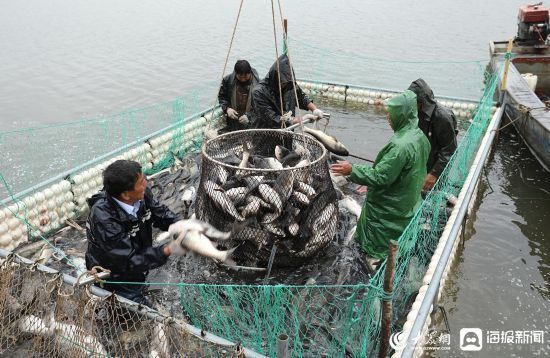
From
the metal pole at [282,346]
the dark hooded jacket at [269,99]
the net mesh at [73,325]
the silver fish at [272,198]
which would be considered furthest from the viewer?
the dark hooded jacket at [269,99]

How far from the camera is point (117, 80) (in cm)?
1491

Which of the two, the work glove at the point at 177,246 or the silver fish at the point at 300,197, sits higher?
the work glove at the point at 177,246

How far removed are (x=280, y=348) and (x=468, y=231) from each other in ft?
15.8

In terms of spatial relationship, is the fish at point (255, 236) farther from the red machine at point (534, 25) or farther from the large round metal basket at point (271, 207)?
the red machine at point (534, 25)

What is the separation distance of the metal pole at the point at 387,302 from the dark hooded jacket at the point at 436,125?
9.79 ft

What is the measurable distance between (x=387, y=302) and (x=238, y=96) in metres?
5.39

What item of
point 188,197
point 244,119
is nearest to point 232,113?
point 244,119

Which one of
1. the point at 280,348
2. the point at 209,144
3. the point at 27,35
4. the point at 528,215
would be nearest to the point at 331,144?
the point at 209,144

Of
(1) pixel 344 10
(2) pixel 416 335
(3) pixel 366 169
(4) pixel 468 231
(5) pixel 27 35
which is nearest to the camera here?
(2) pixel 416 335

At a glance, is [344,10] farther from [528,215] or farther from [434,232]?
[434,232]

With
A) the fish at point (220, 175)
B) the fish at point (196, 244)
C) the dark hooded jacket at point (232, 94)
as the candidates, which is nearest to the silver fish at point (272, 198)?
the fish at point (220, 175)

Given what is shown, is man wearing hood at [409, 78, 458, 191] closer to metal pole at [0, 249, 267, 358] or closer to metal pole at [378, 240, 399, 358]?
metal pole at [378, 240, 399, 358]

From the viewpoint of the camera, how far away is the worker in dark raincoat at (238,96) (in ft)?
24.5

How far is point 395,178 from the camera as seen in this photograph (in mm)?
4195
